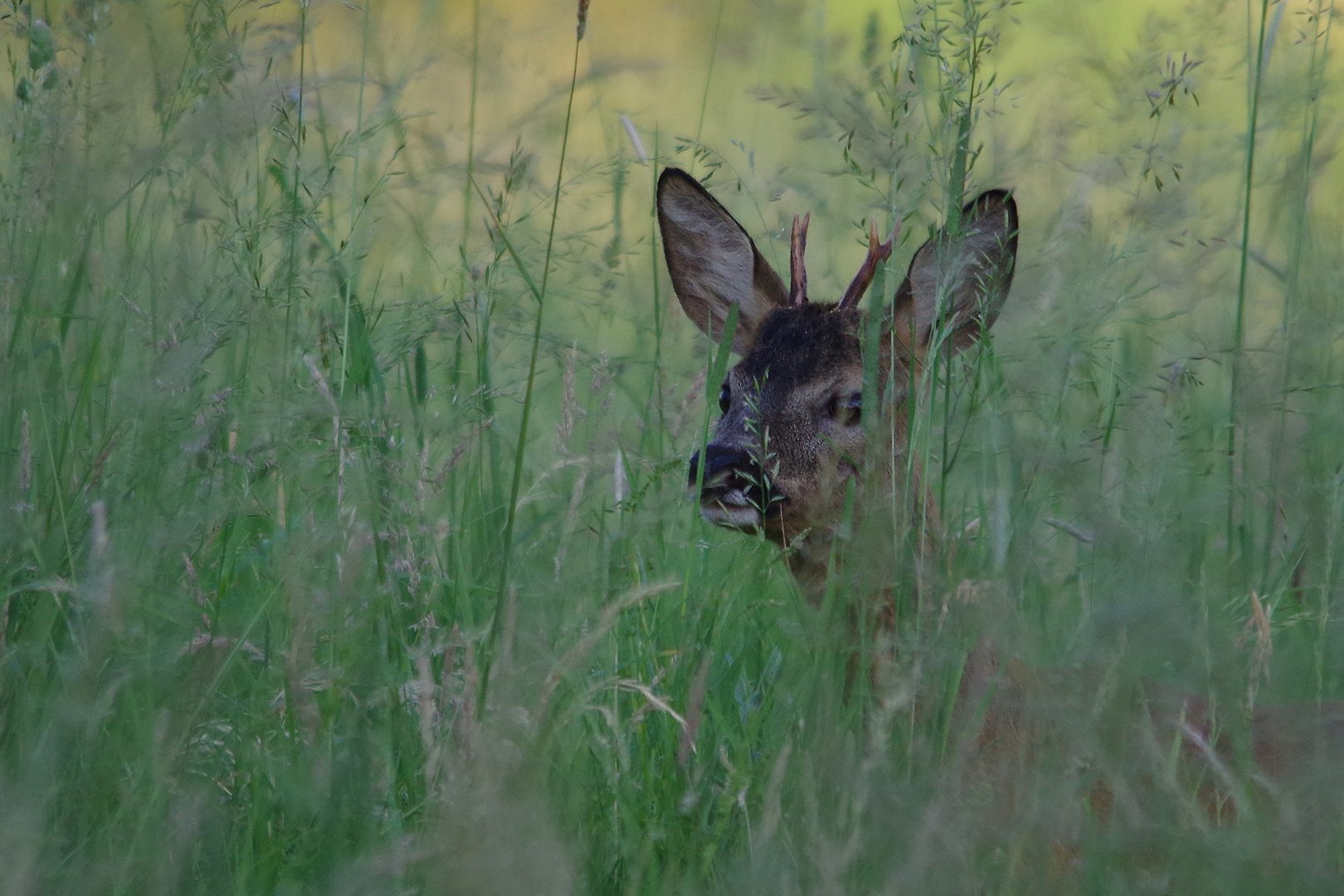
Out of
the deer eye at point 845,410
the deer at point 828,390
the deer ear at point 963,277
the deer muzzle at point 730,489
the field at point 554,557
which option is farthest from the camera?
the deer eye at point 845,410

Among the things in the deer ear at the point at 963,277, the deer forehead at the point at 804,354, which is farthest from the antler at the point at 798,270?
the deer ear at the point at 963,277

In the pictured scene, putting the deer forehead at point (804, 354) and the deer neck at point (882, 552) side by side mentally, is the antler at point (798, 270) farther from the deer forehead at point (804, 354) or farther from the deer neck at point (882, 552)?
the deer neck at point (882, 552)

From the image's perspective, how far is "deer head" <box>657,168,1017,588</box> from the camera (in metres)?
2.90

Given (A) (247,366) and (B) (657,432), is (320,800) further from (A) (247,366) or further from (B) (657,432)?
(B) (657,432)

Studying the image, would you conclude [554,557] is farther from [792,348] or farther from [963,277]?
[792,348]

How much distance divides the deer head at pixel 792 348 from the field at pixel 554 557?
0.11 m

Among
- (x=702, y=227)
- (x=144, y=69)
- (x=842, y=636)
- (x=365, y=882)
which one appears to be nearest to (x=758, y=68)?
(x=702, y=227)

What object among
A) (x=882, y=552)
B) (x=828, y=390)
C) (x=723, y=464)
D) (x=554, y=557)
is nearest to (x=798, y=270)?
(x=828, y=390)

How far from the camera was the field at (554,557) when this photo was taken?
5.22ft

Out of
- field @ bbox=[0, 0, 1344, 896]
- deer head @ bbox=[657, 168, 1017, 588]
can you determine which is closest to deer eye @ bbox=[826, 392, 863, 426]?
deer head @ bbox=[657, 168, 1017, 588]

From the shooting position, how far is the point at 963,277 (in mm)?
2381

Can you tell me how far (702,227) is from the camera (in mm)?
3785

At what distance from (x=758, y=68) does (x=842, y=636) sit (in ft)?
11.3

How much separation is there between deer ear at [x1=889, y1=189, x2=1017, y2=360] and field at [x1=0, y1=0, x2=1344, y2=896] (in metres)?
0.08
